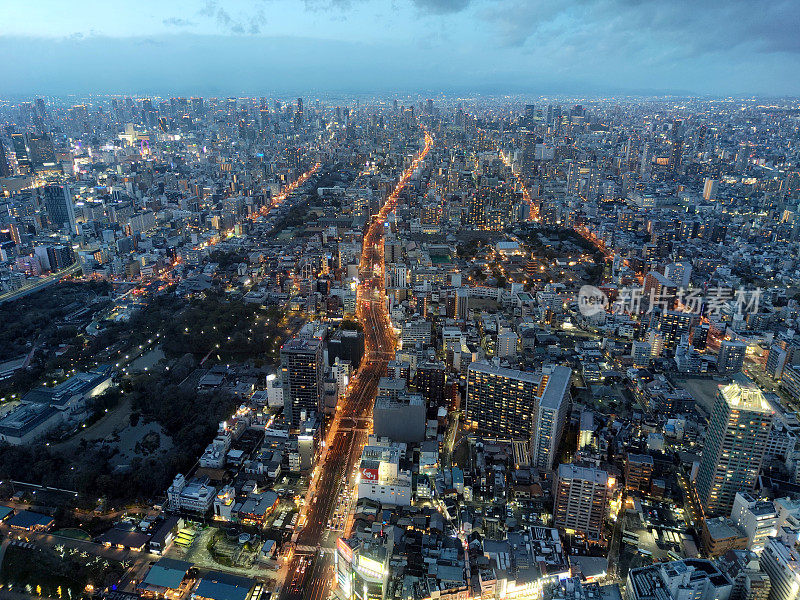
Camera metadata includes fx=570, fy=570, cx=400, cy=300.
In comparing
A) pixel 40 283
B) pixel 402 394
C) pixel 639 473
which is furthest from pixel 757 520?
pixel 40 283

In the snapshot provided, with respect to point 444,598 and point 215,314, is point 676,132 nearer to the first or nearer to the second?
point 215,314

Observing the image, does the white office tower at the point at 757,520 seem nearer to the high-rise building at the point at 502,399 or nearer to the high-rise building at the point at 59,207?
the high-rise building at the point at 502,399

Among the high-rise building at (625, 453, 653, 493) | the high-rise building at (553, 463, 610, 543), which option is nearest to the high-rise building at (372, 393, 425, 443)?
the high-rise building at (553, 463, 610, 543)

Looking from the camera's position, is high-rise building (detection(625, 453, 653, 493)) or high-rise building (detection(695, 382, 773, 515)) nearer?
high-rise building (detection(695, 382, 773, 515))

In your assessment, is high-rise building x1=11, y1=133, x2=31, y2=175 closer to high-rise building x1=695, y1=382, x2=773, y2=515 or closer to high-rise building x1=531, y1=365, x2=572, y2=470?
high-rise building x1=531, y1=365, x2=572, y2=470

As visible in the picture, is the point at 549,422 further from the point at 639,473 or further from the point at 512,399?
the point at 639,473

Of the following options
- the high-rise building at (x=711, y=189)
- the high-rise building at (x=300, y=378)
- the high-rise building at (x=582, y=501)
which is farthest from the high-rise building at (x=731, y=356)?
the high-rise building at (x=711, y=189)
